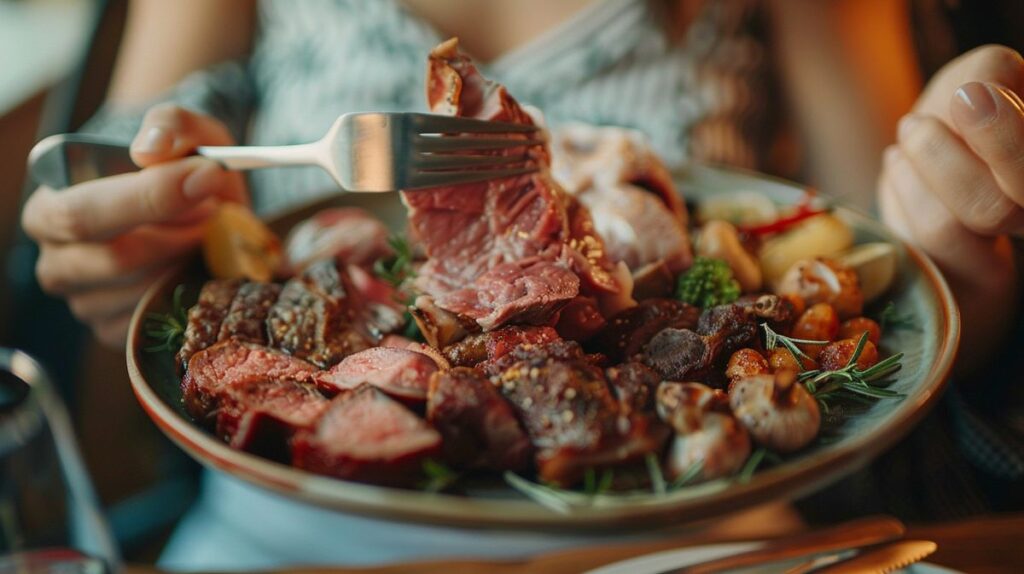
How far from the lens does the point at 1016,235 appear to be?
3.00 feet

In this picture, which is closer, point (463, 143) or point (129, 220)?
point (463, 143)

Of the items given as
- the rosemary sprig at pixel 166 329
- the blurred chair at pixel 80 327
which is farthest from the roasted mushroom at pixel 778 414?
the blurred chair at pixel 80 327

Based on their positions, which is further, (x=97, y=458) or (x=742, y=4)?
(x=742, y=4)

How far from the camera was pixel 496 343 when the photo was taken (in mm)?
752

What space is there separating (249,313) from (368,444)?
1.04 feet

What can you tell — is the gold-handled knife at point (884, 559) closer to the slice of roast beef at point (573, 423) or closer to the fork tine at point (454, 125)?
the slice of roast beef at point (573, 423)

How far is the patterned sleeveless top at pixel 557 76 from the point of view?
158cm

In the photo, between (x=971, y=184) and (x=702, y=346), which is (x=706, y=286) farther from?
(x=971, y=184)

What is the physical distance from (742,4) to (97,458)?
1.67 meters

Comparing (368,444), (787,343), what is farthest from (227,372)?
(787,343)

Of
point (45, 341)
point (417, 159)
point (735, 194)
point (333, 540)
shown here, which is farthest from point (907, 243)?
point (45, 341)

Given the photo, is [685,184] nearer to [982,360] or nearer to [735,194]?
[735,194]

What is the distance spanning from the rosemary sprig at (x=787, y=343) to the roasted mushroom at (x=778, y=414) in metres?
0.11

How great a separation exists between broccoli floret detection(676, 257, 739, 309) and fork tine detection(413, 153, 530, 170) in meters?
0.25
